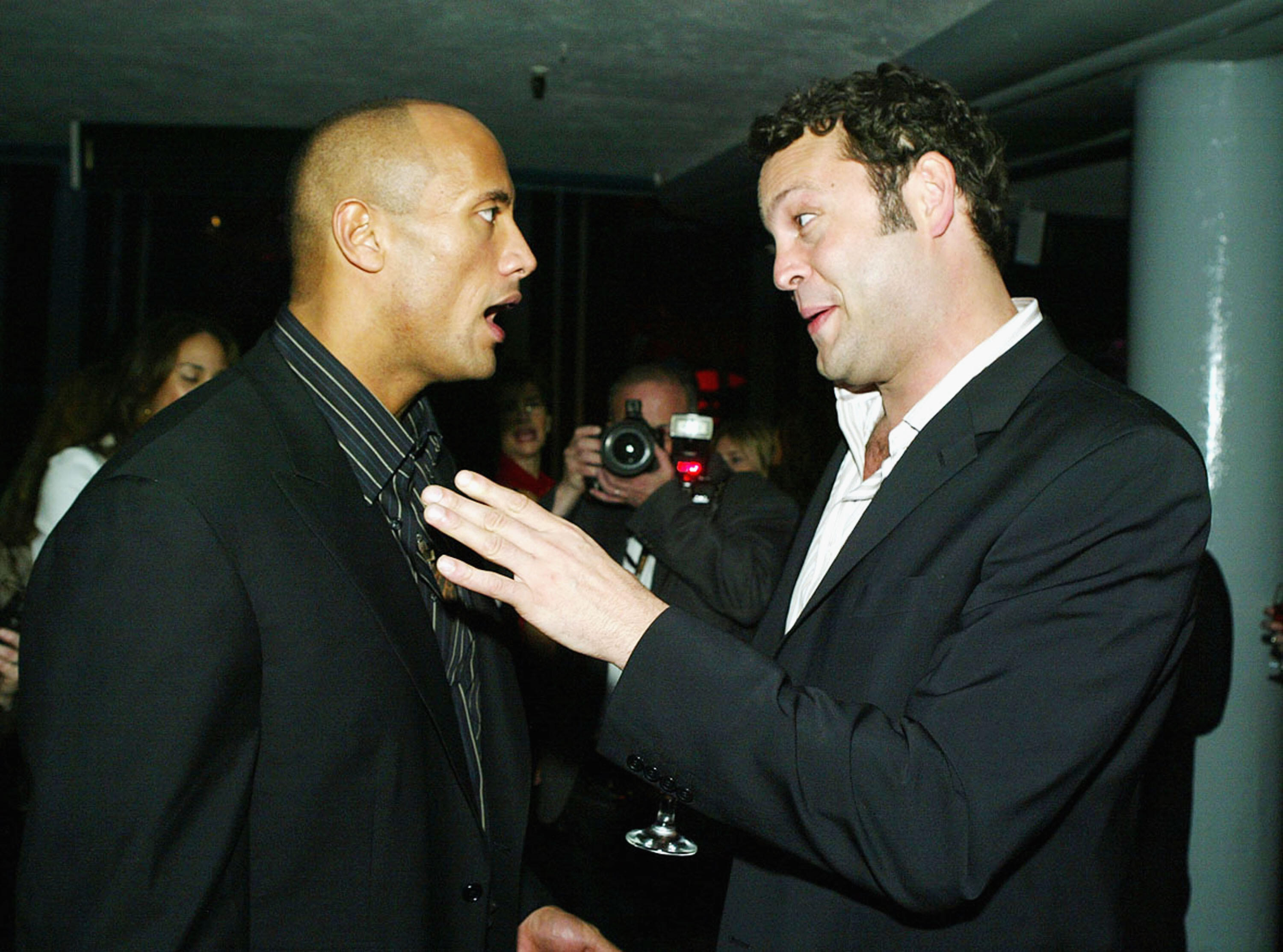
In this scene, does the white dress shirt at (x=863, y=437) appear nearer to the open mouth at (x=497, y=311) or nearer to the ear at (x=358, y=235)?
the open mouth at (x=497, y=311)

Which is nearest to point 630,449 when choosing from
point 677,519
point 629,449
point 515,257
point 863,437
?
point 629,449

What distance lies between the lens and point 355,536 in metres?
1.36

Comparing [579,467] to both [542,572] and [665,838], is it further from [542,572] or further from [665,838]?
[542,572]

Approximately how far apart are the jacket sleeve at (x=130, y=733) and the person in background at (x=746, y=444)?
11.6 feet

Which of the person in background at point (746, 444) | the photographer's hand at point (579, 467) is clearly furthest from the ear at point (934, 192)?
the person in background at point (746, 444)

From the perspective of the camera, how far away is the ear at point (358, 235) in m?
1.58

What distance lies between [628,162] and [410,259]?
4.69 m

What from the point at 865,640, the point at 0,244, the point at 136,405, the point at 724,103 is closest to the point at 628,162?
the point at 724,103

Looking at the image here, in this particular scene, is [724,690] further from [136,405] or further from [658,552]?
[136,405]

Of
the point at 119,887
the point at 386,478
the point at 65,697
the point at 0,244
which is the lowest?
the point at 119,887

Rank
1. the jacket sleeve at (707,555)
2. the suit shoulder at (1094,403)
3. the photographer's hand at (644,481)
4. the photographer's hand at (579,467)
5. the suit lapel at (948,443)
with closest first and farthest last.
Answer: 1. the suit shoulder at (1094,403)
2. the suit lapel at (948,443)
3. the jacket sleeve at (707,555)
4. the photographer's hand at (644,481)
5. the photographer's hand at (579,467)

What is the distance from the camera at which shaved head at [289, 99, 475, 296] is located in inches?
62.2

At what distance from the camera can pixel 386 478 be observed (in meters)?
1.54

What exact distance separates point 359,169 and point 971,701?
121 cm
